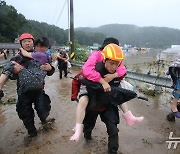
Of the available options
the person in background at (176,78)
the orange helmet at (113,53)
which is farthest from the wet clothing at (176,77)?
the orange helmet at (113,53)

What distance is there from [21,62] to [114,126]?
6.52ft

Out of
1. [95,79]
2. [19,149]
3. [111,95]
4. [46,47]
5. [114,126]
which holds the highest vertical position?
[46,47]

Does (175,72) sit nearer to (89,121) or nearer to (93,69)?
(89,121)

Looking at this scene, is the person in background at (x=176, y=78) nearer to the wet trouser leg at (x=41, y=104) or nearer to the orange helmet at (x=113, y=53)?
the orange helmet at (x=113, y=53)

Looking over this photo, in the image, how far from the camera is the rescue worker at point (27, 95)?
4.26 meters

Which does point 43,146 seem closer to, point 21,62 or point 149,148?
point 21,62

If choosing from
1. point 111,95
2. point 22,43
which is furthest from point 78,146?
point 22,43

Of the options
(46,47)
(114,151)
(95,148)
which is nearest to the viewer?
(114,151)

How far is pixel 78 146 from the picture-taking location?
13.7ft

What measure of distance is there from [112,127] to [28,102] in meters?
1.74

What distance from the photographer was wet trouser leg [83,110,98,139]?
13.0 feet

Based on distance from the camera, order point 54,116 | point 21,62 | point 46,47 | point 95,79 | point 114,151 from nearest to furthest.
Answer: point 95,79 → point 114,151 → point 21,62 → point 46,47 → point 54,116

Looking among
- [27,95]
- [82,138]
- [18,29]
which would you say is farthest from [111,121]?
[18,29]

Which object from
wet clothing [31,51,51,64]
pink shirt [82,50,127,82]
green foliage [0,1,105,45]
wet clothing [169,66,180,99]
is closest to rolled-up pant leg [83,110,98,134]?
pink shirt [82,50,127,82]
